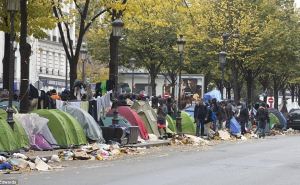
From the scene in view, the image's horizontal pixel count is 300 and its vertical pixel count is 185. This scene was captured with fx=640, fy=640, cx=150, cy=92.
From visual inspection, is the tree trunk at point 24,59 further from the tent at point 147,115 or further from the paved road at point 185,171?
the tent at point 147,115

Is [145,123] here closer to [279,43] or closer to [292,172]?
[292,172]

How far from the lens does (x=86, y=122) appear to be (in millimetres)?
23000

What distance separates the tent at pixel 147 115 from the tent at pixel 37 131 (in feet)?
24.5

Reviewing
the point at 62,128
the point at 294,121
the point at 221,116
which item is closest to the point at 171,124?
the point at 221,116

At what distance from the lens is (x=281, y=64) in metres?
51.2

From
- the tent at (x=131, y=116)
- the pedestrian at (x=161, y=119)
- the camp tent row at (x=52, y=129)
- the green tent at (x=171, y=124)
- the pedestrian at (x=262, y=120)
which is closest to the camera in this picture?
the camp tent row at (x=52, y=129)

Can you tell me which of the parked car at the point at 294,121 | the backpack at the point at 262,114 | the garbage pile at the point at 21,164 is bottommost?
the parked car at the point at 294,121

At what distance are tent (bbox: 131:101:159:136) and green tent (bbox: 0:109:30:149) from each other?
886cm

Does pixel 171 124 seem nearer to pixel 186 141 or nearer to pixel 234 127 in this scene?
pixel 186 141

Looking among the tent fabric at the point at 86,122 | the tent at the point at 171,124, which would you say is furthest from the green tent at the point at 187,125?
the tent fabric at the point at 86,122

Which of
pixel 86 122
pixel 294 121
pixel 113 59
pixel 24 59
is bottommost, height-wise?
pixel 294 121

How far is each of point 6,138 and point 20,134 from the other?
3.93 feet

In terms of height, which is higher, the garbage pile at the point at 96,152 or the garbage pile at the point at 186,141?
the garbage pile at the point at 96,152

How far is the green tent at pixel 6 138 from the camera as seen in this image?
18.1 m
